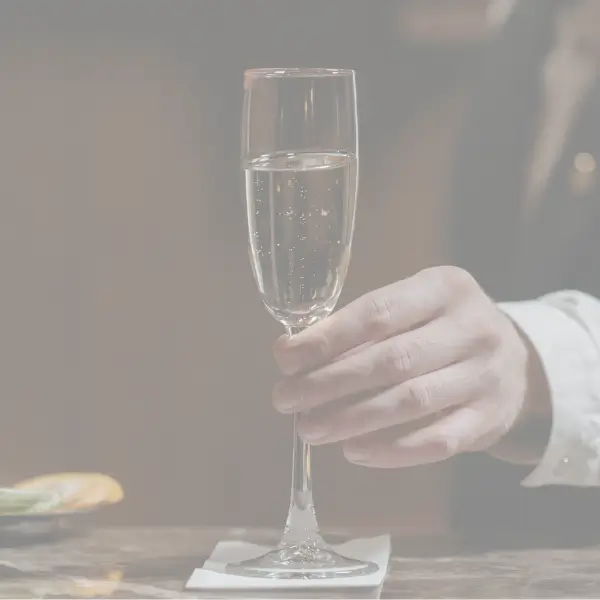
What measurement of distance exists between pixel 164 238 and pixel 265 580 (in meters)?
0.48

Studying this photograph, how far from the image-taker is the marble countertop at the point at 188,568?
82 cm

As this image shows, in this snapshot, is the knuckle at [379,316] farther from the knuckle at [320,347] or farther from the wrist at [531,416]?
the wrist at [531,416]

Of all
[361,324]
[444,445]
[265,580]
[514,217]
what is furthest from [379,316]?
[514,217]

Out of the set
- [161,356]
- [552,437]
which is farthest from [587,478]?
[161,356]

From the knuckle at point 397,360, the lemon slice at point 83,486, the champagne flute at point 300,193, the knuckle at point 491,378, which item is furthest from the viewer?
the lemon slice at point 83,486

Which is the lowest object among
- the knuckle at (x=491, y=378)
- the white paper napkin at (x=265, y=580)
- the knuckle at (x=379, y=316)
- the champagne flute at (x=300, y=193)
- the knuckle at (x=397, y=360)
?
the white paper napkin at (x=265, y=580)

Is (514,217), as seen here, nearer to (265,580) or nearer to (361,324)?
(361,324)

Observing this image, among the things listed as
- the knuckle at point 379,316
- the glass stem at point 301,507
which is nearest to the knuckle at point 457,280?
the knuckle at point 379,316

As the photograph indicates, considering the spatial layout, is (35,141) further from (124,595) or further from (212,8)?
(124,595)

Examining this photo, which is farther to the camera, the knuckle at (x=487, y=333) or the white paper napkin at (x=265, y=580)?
the knuckle at (x=487, y=333)

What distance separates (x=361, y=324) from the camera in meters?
0.91

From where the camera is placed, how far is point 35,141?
3.98 ft

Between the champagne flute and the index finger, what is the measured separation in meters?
0.03

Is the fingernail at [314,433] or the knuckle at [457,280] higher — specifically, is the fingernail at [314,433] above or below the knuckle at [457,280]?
below
